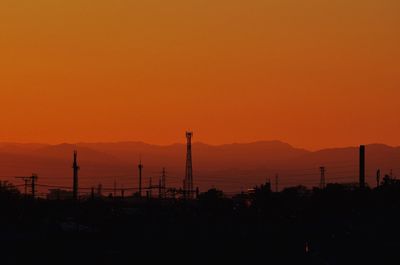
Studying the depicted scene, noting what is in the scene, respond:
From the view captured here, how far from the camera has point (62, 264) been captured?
139 ft

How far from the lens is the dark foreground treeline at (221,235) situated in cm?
4597

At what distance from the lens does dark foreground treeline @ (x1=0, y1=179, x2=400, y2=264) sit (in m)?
46.0

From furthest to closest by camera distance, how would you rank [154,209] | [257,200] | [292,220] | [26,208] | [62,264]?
1. [257,200]
2. [154,209]
3. [26,208]
4. [292,220]
5. [62,264]

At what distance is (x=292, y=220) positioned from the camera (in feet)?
235

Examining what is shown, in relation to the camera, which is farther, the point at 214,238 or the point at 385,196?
the point at 385,196

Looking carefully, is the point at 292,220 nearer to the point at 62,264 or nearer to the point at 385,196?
the point at 385,196

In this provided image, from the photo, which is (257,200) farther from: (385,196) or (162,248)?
(162,248)

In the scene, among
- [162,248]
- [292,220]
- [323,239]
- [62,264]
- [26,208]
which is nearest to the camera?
[62,264]

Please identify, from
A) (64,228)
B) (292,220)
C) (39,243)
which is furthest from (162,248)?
(292,220)

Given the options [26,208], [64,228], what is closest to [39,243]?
[64,228]

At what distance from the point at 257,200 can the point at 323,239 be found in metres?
43.6

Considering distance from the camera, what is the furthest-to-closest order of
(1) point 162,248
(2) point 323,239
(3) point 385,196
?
1. (3) point 385,196
2. (2) point 323,239
3. (1) point 162,248

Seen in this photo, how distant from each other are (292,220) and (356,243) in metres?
19.5

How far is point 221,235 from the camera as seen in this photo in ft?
192
